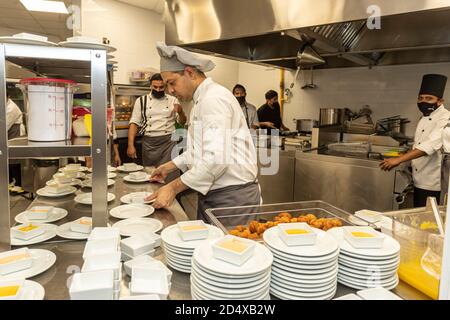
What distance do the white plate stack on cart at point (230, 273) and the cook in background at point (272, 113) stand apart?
446 cm

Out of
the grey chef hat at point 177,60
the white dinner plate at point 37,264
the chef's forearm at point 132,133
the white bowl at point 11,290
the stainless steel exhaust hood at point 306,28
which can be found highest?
the stainless steel exhaust hood at point 306,28

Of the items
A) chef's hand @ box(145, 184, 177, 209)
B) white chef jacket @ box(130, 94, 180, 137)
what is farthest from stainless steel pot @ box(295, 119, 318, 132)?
chef's hand @ box(145, 184, 177, 209)

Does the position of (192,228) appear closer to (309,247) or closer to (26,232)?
(309,247)

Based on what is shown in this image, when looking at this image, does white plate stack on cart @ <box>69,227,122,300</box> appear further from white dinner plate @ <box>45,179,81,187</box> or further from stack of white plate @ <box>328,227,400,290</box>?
white dinner plate @ <box>45,179,81,187</box>

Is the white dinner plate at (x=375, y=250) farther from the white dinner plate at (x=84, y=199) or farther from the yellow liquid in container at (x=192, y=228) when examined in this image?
the white dinner plate at (x=84, y=199)

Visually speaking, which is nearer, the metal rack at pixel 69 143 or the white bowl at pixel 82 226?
the metal rack at pixel 69 143

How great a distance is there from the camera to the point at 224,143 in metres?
1.74

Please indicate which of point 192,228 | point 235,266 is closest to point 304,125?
point 192,228

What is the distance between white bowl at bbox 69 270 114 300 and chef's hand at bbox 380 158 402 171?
283 cm

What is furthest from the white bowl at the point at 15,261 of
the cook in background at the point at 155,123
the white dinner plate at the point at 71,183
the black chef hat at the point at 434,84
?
the cook in background at the point at 155,123

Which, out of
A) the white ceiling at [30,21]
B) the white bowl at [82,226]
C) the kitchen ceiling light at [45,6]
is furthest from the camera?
the white ceiling at [30,21]

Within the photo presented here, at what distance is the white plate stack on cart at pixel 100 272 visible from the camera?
76cm
